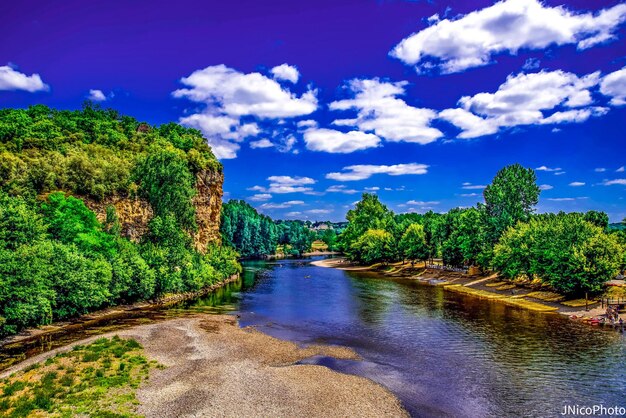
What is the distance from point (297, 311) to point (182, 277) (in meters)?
23.9

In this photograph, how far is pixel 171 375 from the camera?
3294 cm

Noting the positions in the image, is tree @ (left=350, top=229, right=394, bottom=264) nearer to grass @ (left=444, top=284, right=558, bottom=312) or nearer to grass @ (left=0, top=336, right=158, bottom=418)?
grass @ (left=444, top=284, right=558, bottom=312)

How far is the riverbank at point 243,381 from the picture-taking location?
27.4 metres

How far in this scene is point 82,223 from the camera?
59781mm

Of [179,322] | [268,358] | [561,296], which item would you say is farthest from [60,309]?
[561,296]

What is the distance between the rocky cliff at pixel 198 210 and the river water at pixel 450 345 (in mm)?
22147

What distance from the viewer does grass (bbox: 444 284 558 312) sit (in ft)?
210

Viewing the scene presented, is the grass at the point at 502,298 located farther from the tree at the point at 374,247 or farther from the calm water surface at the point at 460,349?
the tree at the point at 374,247

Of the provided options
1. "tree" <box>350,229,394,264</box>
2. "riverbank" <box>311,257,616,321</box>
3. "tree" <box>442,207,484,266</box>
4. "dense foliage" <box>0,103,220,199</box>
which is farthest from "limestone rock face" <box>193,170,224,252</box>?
"tree" <box>442,207,484,266</box>

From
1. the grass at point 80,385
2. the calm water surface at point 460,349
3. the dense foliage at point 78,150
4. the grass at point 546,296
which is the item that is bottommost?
the calm water surface at point 460,349

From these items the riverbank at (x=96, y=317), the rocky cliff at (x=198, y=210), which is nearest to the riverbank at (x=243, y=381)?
the riverbank at (x=96, y=317)

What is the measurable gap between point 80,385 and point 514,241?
7672cm

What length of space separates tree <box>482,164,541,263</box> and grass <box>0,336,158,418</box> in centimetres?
8184

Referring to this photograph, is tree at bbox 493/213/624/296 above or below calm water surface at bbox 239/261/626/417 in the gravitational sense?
above
